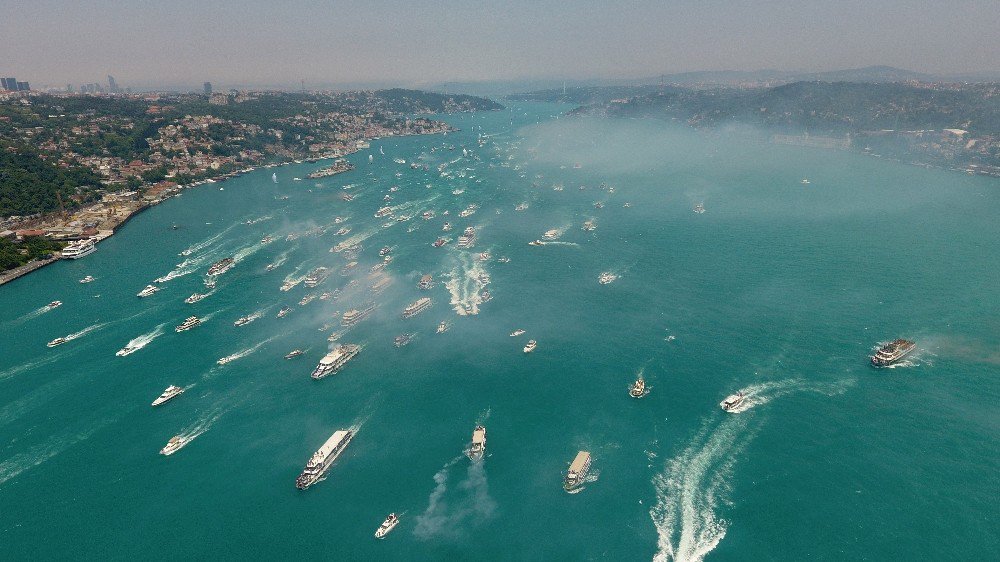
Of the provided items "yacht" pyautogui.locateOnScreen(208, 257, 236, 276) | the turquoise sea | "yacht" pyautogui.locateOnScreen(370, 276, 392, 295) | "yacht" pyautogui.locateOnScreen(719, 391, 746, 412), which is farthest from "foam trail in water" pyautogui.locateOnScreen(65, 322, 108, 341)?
"yacht" pyautogui.locateOnScreen(719, 391, 746, 412)

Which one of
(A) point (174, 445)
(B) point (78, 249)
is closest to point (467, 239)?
(A) point (174, 445)

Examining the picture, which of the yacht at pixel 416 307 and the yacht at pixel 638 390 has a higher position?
the yacht at pixel 416 307

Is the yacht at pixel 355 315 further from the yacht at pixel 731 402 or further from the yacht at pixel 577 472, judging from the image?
the yacht at pixel 731 402

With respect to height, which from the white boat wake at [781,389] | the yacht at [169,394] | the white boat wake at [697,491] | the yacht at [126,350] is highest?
the white boat wake at [781,389]

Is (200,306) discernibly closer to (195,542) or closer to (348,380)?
(348,380)

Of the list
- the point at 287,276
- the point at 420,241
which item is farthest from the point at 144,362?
the point at 420,241

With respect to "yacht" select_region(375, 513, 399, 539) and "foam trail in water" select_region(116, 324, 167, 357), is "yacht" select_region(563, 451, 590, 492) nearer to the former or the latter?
"yacht" select_region(375, 513, 399, 539)

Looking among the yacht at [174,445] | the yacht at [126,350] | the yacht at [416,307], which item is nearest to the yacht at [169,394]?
the yacht at [174,445]
